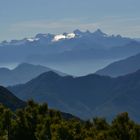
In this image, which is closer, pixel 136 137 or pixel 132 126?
pixel 136 137

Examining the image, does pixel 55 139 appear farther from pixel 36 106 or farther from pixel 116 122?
pixel 36 106

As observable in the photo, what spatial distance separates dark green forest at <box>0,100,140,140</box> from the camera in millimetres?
70344

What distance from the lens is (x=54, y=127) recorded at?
72.8 meters

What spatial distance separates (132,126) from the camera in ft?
235

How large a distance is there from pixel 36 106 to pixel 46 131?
1335 cm

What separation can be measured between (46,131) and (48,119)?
2.55 meters

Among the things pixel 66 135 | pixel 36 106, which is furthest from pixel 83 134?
pixel 36 106

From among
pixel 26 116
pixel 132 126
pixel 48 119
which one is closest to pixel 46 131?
pixel 48 119

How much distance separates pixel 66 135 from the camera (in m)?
71.0

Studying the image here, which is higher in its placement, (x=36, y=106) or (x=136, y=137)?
(x=36, y=106)

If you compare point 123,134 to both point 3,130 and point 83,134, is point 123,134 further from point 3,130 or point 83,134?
point 3,130

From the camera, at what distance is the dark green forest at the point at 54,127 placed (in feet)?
231

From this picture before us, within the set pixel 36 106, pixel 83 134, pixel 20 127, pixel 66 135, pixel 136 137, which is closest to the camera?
pixel 136 137

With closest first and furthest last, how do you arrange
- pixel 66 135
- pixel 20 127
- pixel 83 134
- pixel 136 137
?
1. pixel 136 137
2. pixel 66 135
3. pixel 83 134
4. pixel 20 127
